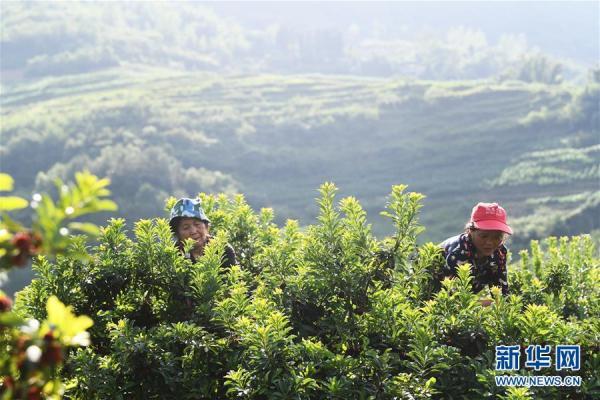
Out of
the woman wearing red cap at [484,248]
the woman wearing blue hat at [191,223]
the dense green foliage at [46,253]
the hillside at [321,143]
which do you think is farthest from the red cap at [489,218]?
the hillside at [321,143]

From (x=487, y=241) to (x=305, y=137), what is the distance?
93.9 m

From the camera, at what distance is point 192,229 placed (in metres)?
5.79

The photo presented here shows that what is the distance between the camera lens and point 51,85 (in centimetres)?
12262

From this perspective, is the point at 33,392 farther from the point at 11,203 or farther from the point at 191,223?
the point at 191,223

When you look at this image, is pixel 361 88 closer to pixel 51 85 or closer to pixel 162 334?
pixel 51 85

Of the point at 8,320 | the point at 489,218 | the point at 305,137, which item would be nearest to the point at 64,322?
the point at 8,320

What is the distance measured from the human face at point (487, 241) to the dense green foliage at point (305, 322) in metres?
0.75

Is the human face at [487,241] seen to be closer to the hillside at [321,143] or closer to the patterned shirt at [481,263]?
the patterned shirt at [481,263]

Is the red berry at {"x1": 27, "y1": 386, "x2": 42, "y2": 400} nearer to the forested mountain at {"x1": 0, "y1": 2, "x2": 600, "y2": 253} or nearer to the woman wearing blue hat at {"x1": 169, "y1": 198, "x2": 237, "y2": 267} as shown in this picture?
the woman wearing blue hat at {"x1": 169, "y1": 198, "x2": 237, "y2": 267}

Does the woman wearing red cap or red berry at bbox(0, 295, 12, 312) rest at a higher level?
the woman wearing red cap

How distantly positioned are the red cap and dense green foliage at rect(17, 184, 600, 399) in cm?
82

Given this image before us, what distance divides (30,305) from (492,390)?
262cm

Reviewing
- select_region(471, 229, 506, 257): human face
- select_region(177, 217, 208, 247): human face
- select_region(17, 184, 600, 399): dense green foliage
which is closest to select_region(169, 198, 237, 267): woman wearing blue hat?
select_region(177, 217, 208, 247): human face

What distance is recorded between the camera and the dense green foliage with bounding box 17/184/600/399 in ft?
12.1
